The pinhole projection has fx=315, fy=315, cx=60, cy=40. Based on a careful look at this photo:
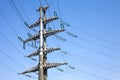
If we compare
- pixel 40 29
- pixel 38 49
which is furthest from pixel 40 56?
pixel 40 29

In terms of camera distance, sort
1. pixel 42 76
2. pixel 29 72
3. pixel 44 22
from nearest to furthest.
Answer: pixel 42 76, pixel 29 72, pixel 44 22

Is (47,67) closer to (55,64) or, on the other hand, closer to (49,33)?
(55,64)

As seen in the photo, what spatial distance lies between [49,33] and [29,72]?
24.4 feet

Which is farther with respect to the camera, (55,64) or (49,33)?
(49,33)

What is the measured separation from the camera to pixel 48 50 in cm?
5166

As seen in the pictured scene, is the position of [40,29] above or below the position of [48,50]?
above

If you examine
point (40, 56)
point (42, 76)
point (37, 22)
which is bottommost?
point (42, 76)

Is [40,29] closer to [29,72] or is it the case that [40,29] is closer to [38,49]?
[38,49]

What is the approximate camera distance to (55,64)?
162 ft

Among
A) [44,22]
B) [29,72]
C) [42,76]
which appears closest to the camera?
[42,76]

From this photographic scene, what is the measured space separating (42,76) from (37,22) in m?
10.4

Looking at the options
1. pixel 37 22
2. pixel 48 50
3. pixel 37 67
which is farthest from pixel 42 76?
pixel 37 22

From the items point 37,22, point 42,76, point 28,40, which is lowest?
point 42,76

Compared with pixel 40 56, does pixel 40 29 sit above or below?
above
